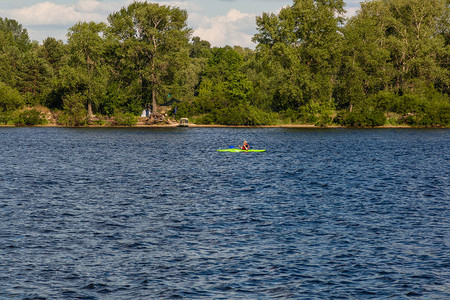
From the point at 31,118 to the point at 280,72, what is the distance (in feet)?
238

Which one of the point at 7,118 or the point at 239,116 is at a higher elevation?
the point at 7,118

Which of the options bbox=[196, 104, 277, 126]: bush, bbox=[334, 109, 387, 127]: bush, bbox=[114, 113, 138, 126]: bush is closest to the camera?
bbox=[334, 109, 387, 127]: bush

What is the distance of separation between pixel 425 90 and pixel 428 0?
81.3 ft

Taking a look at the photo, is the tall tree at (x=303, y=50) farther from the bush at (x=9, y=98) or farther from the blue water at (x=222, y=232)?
the blue water at (x=222, y=232)

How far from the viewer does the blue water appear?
857 inches

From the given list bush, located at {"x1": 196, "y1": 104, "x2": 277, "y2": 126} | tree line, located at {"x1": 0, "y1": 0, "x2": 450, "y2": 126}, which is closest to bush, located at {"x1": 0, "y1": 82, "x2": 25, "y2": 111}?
tree line, located at {"x1": 0, "y1": 0, "x2": 450, "y2": 126}

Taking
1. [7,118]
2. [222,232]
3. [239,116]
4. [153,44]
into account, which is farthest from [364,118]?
[222,232]

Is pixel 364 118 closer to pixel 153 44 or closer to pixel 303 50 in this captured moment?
pixel 303 50

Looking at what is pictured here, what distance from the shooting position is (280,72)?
13975 cm

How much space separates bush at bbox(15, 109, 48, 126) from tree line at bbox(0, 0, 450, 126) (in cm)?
32

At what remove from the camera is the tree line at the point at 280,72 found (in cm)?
14238

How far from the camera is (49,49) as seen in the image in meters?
176

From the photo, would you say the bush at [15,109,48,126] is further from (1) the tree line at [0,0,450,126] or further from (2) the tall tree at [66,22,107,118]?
(2) the tall tree at [66,22,107,118]

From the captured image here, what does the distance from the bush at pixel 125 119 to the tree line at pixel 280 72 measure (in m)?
0.35
